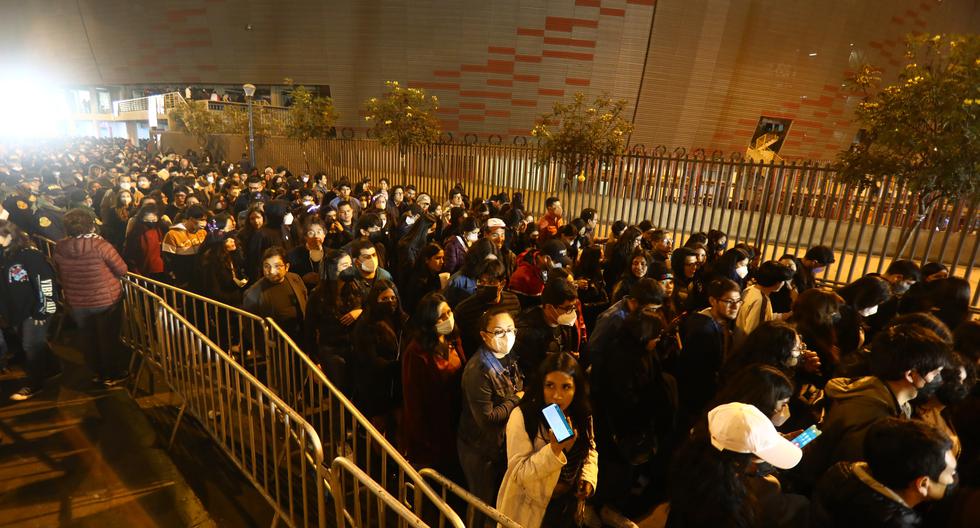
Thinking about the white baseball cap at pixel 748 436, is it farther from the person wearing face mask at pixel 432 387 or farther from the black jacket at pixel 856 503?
the person wearing face mask at pixel 432 387

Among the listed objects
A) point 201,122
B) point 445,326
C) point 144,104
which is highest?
point 144,104

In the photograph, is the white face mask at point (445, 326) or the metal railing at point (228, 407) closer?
the white face mask at point (445, 326)

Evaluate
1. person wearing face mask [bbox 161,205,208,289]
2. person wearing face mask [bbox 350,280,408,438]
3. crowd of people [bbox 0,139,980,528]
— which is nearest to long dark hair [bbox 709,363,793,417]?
crowd of people [bbox 0,139,980,528]

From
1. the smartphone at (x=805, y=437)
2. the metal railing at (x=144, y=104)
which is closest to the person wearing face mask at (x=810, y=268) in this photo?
the smartphone at (x=805, y=437)

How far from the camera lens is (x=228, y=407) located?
145 inches

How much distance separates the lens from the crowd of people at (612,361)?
6.74 feet

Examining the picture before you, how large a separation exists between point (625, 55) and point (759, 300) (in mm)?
19514

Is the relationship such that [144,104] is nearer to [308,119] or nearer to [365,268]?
[308,119]

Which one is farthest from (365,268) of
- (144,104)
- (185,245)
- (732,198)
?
(144,104)

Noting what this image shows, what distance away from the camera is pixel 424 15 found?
71.3 feet

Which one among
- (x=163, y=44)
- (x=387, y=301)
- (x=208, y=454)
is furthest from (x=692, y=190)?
(x=163, y=44)

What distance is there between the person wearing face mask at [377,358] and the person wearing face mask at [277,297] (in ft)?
3.78

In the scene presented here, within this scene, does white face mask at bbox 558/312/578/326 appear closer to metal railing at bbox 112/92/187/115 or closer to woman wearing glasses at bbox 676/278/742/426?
woman wearing glasses at bbox 676/278/742/426

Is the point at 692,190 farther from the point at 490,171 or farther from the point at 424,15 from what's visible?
the point at 424,15
